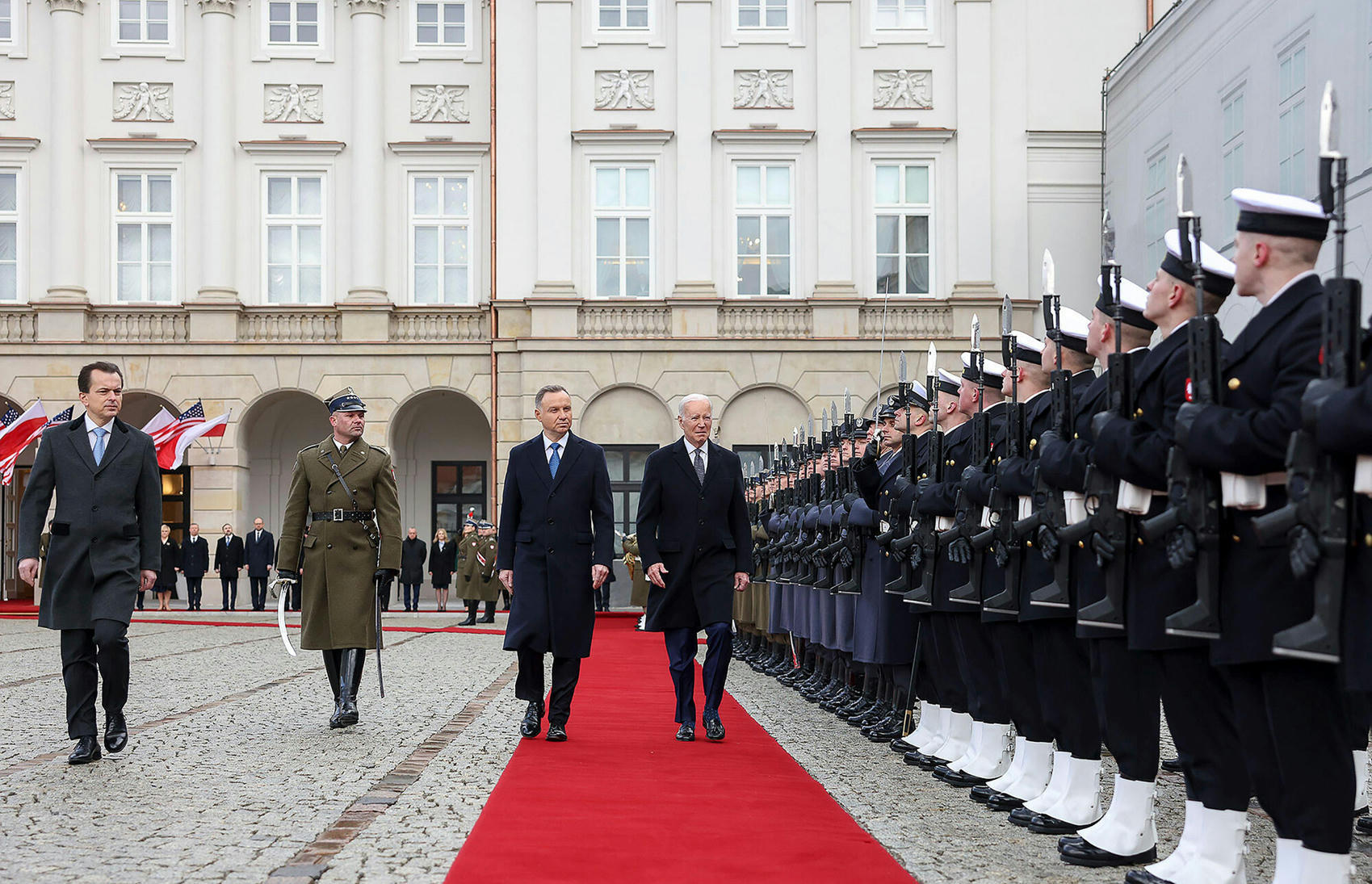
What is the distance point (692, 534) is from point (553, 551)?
0.81 meters

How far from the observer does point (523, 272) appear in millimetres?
29812

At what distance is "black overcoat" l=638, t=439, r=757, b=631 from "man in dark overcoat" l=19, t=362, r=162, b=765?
275 centimetres

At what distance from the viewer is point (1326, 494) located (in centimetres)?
403

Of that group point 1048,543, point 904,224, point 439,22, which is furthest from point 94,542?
point 439,22

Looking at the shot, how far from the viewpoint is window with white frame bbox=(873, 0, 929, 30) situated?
30125 mm

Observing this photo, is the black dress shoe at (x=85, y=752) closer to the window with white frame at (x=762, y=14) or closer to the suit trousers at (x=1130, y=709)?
the suit trousers at (x=1130, y=709)

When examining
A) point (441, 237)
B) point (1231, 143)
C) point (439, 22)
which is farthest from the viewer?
point (439, 22)

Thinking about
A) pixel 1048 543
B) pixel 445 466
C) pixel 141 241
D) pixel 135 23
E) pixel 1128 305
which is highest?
pixel 135 23

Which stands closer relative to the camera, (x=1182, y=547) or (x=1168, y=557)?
(x=1182, y=547)

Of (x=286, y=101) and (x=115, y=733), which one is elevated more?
(x=286, y=101)

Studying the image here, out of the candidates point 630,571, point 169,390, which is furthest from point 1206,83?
point 169,390

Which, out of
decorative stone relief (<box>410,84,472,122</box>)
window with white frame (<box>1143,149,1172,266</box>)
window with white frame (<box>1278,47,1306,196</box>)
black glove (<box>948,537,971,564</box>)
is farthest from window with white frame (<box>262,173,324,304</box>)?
black glove (<box>948,537,971,564</box>)

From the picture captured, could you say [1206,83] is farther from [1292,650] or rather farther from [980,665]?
[1292,650]

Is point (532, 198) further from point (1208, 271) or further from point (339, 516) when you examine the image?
point (1208, 271)
